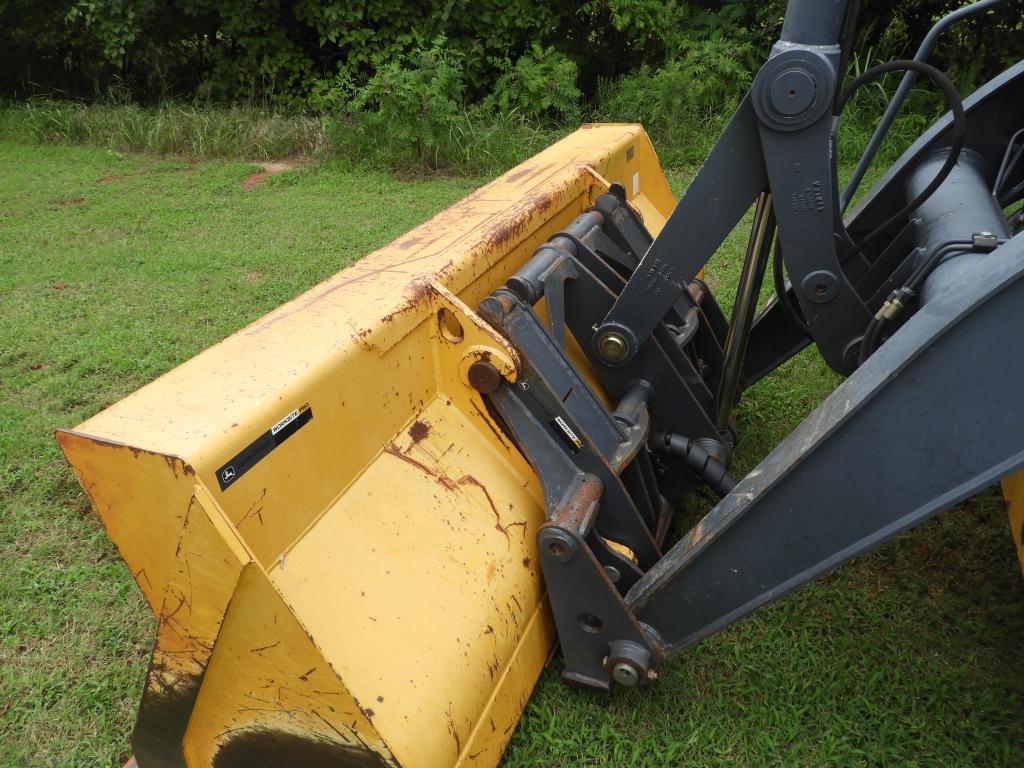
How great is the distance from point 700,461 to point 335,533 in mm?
1235

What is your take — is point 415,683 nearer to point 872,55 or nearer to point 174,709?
point 174,709

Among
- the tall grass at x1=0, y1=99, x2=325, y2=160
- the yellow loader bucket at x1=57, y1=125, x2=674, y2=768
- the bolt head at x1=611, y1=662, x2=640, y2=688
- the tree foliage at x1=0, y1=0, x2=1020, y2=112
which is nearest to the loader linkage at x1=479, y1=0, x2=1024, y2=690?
the bolt head at x1=611, y1=662, x2=640, y2=688

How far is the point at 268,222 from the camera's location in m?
6.39

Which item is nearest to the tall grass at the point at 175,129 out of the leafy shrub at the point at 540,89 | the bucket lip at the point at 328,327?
the leafy shrub at the point at 540,89

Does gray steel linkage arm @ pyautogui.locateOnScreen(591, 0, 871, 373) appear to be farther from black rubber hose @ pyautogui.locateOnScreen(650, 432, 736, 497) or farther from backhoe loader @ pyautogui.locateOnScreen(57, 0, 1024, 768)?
black rubber hose @ pyautogui.locateOnScreen(650, 432, 736, 497)

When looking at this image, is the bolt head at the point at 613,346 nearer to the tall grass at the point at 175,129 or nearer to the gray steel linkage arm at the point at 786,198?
the gray steel linkage arm at the point at 786,198

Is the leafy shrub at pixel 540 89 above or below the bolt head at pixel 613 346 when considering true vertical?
above

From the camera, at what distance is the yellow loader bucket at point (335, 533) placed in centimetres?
151

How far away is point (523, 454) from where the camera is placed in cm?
214

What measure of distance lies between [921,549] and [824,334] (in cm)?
95

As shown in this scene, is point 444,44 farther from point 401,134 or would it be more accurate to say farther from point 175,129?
point 175,129

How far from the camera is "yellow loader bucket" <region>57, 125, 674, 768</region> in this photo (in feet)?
4.97

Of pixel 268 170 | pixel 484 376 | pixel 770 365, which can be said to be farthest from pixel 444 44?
pixel 484 376

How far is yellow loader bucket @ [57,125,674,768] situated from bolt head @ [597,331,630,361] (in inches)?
19.3
